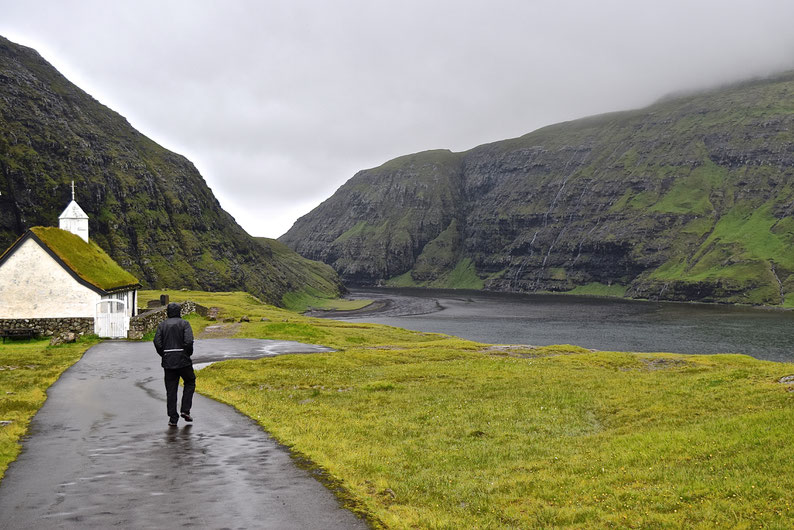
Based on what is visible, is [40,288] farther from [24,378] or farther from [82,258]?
[24,378]

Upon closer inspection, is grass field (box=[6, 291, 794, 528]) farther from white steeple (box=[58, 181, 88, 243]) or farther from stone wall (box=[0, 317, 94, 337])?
white steeple (box=[58, 181, 88, 243])

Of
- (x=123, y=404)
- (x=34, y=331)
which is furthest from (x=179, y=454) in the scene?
(x=34, y=331)

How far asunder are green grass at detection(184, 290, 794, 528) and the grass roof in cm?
2300

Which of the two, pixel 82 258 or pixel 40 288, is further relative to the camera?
pixel 82 258

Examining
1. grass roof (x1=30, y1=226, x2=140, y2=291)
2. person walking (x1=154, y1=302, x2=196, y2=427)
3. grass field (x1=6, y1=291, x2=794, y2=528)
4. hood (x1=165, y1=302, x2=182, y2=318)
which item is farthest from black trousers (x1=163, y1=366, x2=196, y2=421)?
grass roof (x1=30, y1=226, x2=140, y2=291)

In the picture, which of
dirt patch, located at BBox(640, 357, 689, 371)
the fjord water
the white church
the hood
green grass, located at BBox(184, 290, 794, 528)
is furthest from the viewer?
the fjord water

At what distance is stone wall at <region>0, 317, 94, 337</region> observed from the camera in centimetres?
4891

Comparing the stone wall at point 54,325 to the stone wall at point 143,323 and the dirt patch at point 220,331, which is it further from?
the dirt patch at point 220,331

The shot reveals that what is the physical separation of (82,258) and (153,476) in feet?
163

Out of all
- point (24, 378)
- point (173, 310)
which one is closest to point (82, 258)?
point (24, 378)

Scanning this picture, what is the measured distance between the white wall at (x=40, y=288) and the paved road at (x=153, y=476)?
3004 cm

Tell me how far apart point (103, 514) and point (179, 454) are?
4.64 m

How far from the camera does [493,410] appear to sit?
26047mm

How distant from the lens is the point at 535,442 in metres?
20.1
